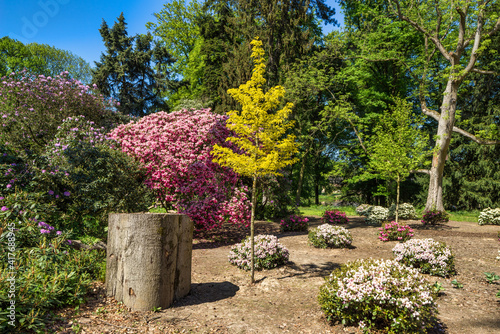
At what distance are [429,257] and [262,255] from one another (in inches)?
137

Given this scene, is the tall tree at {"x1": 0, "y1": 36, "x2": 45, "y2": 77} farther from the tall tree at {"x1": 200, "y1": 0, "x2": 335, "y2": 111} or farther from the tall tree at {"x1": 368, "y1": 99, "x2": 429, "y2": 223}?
the tall tree at {"x1": 368, "y1": 99, "x2": 429, "y2": 223}

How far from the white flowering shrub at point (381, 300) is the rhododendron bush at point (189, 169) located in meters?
5.29

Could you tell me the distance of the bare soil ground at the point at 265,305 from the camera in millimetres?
3605

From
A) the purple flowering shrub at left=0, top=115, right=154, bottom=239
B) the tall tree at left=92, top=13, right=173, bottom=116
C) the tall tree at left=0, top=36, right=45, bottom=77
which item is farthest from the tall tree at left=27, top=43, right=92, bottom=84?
the purple flowering shrub at left=0, top=115, right=154, bottom=239

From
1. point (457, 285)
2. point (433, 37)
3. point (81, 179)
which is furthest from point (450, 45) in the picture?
point (81, 179)

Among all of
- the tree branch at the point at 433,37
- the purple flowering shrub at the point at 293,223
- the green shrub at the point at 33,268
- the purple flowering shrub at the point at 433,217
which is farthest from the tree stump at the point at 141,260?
the tree branch at the point at 433,37

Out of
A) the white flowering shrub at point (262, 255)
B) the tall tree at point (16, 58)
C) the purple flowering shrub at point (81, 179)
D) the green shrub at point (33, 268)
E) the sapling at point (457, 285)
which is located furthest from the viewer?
the tall tree at point (16, 58)

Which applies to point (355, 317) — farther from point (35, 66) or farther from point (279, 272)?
point (35, 66)

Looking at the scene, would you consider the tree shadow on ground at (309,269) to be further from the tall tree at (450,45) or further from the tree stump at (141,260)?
the tall tree at (450,45)

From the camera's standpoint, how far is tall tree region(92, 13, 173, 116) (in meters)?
22.1

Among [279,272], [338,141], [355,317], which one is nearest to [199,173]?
[279,272]

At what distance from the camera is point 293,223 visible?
455 inches

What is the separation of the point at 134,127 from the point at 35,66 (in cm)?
2567

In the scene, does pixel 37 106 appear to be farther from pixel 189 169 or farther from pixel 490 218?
pixel 490 218
